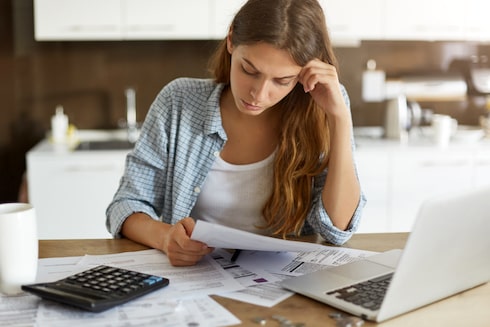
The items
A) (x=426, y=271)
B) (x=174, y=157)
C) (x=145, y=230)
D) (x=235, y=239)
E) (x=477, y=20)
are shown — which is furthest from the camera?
(x=477, y=20)

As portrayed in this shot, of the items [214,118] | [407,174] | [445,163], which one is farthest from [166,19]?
[214,118]

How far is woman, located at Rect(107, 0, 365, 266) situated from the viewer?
1457 millimetres

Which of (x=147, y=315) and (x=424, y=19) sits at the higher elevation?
(x=424, y=19)

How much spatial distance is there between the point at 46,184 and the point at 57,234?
249 millimetres

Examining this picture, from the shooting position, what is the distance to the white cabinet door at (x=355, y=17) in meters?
3.43

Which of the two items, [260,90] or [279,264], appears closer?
[279,264]

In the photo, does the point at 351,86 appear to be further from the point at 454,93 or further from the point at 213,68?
the point at 213,68

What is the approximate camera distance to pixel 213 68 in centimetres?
180

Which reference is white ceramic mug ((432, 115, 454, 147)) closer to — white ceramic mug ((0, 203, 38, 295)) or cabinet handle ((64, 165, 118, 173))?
cabinet handle ((64, 165, 118, 173))

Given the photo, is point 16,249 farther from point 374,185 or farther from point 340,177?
point 374,185

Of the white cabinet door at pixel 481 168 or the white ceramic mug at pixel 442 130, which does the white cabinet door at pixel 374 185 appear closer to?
the white ceramic mug at pixel 442 130

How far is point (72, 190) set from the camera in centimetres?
316

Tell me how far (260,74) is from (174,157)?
1.18 ft

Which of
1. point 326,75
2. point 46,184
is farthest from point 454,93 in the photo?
point 326,75
